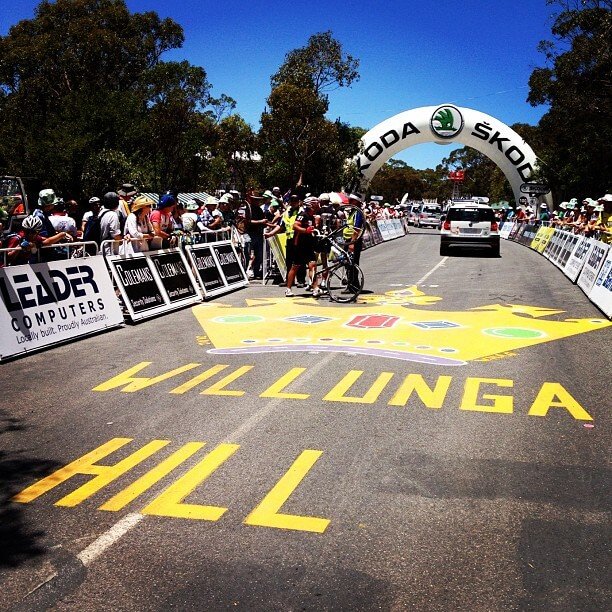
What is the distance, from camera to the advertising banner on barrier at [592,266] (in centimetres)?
1430

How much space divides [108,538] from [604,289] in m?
11.3

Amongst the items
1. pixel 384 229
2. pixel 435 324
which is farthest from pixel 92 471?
pixel 384 229

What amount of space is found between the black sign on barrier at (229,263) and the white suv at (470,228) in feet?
39.1

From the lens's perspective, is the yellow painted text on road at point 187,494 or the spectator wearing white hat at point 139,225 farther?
the spectator wearing white hat at point 139,225

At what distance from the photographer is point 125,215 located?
12477 millimetres

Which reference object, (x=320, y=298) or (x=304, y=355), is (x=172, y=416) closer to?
(x=304, y=355)

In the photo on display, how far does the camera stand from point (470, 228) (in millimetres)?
26250

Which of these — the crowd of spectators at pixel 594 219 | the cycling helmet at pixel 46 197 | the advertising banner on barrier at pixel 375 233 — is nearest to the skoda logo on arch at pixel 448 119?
the advertising banner on barrier at pixel 375 233

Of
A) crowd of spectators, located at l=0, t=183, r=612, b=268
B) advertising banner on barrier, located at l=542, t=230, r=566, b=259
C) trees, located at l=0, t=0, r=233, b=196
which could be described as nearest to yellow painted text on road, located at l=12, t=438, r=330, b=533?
crowd of spectators, located at l=0, t=183, r=612, b=268

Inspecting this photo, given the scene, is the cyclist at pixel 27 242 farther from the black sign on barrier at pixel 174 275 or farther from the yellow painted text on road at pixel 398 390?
the yellow painted text on road at pixel 398 390

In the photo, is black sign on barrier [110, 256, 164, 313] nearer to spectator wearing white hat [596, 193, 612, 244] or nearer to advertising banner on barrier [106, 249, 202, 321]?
advertising banner on barrier [106, 249, 202, 321]

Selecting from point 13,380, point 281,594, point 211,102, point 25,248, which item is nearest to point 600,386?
point 281,594

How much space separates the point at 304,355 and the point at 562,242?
668 inches

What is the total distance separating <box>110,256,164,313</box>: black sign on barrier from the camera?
11164 millimetres
